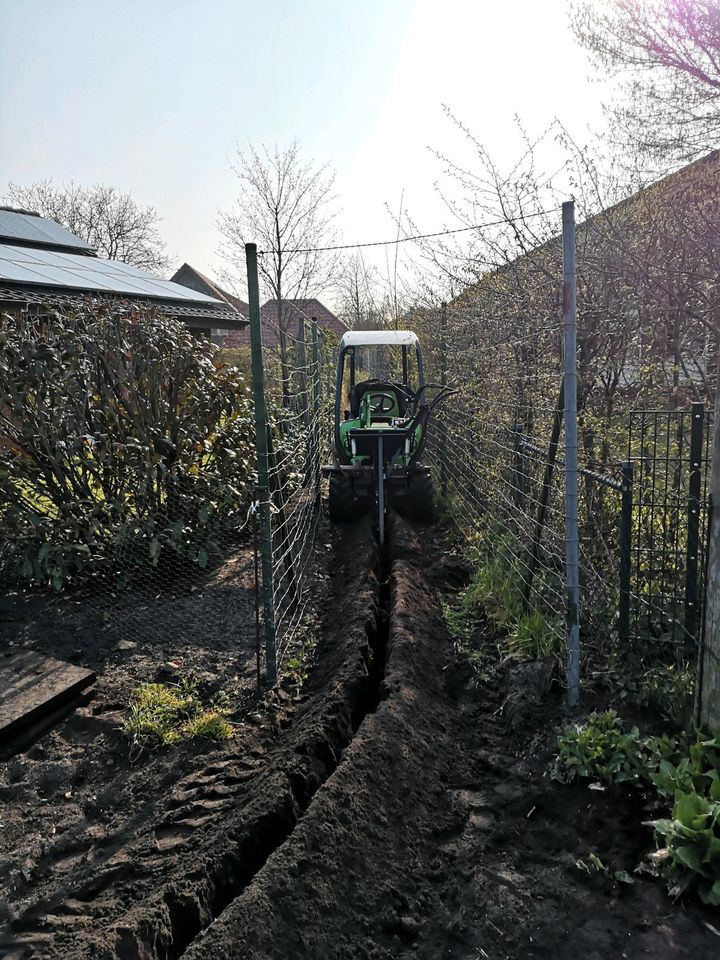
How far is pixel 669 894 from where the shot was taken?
2.21 m

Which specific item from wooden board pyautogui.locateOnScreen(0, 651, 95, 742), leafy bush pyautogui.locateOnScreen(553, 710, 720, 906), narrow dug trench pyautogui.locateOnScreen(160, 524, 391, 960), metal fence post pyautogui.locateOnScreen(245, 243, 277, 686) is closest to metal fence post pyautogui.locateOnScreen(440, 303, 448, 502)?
narrow dug trench pyautogui.locateOnScreen(160, 524, 391, 960)

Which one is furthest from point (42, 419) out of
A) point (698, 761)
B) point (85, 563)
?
point (698, 761)

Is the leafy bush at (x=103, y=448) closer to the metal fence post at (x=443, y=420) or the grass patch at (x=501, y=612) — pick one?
the grass patch at (x=501, y=612)

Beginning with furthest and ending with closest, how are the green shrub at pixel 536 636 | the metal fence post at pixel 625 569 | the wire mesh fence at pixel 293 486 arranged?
the wire mesh fence at pixel 293 486, the green shrub at pixel 536 636, the metal fence post at pixel 625 569

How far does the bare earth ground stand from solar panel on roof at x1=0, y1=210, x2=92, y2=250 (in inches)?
471

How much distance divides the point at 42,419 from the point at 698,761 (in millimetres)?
5077

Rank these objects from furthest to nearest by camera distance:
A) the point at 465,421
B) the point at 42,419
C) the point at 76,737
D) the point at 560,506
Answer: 1. the point at 465,421
2. the point at 42,419
3. the point at 560,506
4. the point at 76,737

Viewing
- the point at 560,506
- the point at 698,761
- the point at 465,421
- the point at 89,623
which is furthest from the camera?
the point at 465,421

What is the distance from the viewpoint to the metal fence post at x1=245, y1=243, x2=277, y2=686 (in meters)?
3.54

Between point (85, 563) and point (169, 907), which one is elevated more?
point (85, 563)

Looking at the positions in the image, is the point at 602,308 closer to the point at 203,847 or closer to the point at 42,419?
the point at 203,847

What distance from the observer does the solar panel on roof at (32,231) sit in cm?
1284

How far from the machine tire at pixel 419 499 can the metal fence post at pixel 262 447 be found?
3.56m

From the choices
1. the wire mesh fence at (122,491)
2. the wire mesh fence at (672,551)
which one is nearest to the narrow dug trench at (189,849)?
the wire mesh fence at (122,491)
